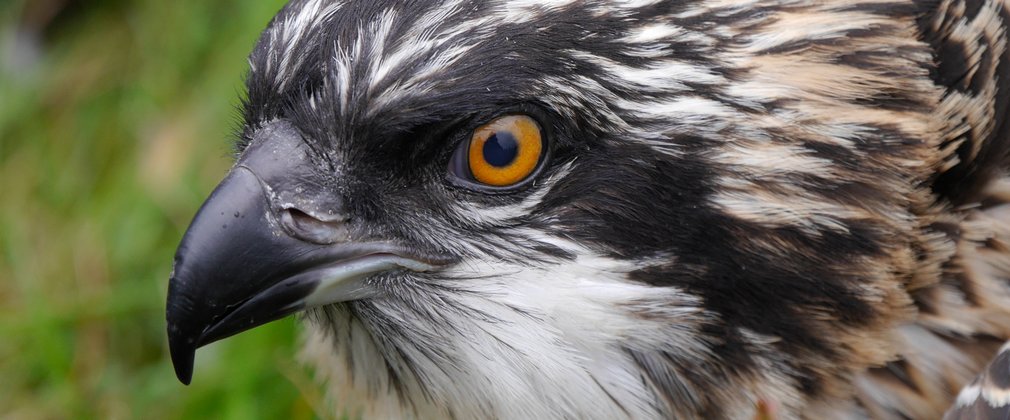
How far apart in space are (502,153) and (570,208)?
207 millimetres

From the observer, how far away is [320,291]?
3.08m

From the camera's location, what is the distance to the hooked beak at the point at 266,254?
2.99m

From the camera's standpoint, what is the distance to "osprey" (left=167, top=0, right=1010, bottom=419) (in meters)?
3.02

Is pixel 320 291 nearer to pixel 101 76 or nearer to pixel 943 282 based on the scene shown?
pixel 943 282

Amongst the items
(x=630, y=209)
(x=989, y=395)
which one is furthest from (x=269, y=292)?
(x=989, y=395)

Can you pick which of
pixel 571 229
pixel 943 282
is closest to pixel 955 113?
pixel 943 282

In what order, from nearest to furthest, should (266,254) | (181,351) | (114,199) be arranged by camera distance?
(266,254), (181,351), (114,199)

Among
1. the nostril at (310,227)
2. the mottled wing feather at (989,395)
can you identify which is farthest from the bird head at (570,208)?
the mottled wing feather at (989,395)

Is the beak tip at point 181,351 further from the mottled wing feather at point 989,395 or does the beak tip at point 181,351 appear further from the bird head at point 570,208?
the mottled wing feather at point 989,395

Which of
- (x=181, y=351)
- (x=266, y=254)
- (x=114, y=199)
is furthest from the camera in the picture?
(x=114, y=199)

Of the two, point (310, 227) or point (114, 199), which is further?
point (114, 199)

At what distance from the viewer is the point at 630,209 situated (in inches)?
119

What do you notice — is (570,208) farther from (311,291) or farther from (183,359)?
(183,359)

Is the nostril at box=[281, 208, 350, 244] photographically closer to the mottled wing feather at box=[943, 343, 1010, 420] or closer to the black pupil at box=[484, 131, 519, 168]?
the black pupil at box=[484, 131, 519, 168]
